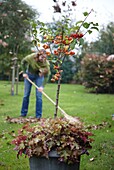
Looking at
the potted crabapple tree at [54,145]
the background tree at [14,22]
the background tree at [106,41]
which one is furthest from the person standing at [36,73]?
the background tree at [106,41]

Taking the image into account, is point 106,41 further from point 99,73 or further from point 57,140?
point 57,140

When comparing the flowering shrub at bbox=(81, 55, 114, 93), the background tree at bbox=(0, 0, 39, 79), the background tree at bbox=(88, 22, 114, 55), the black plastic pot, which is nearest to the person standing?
the black plastic pot

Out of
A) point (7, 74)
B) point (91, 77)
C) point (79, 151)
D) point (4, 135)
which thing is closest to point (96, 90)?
point (91, 77)

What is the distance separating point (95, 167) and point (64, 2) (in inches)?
76.6

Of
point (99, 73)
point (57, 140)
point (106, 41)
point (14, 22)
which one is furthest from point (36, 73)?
point (106, 41)

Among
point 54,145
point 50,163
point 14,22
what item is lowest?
point 50,163

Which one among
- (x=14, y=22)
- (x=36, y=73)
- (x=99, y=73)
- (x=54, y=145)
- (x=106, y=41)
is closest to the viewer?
(x=54, y=145)

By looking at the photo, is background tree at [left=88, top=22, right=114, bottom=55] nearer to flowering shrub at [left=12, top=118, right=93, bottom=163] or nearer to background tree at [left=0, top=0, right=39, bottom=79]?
background tree at [left=0, top=0, right=39, bottom=79]

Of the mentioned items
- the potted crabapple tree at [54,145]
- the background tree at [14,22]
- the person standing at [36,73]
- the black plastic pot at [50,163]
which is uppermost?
the background tree at [14,22]

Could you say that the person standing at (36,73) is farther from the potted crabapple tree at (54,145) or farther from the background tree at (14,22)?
the background tree at (14,22)

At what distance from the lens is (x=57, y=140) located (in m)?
3.10

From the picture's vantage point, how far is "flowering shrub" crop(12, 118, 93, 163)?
303 cm

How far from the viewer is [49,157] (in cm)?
307

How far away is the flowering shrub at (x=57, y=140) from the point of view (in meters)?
3.03
